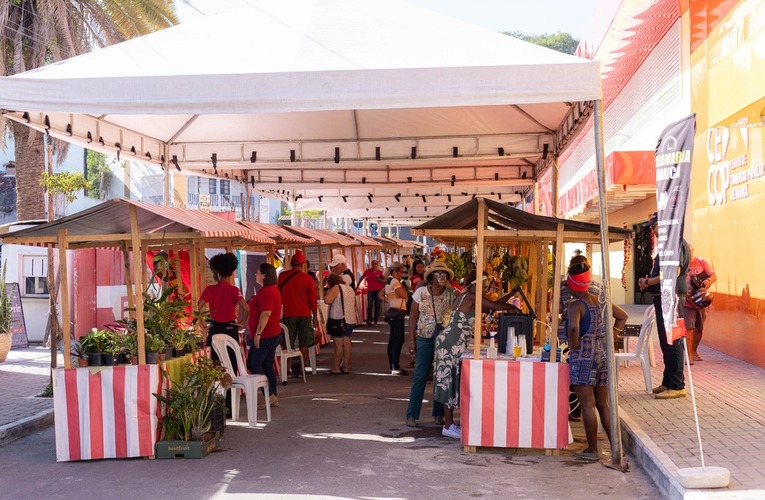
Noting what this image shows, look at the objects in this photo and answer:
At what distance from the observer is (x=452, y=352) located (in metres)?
9.49

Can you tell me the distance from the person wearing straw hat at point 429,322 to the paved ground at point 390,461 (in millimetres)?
246

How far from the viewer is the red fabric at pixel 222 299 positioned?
36.2 feet

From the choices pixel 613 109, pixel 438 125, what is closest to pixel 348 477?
pixel 438 125


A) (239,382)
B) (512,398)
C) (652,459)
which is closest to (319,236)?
(239,382)

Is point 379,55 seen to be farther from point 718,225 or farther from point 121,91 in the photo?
point 718,225

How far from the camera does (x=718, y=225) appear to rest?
51.6 ft

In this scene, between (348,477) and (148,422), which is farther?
(148,422)

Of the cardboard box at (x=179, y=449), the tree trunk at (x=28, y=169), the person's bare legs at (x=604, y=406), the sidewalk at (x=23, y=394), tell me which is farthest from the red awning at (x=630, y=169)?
the tree trunk at (x=28, y=169)

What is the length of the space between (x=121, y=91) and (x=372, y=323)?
63.4 feet

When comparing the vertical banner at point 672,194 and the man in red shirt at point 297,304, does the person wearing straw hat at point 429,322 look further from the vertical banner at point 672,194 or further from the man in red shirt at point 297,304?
the man in red shirt at point 297,304

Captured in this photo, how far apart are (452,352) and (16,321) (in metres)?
12.4

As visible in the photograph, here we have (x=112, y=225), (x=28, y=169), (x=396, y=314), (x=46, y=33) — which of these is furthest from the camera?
(x=28, y=169)

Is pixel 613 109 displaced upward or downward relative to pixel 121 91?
upward

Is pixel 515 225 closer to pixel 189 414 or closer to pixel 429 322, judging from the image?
pixel 429 322
